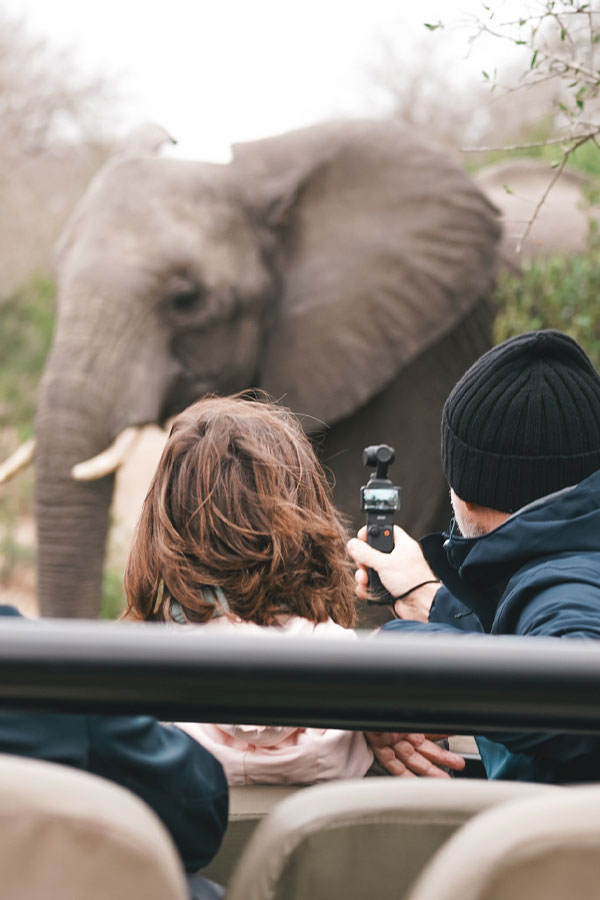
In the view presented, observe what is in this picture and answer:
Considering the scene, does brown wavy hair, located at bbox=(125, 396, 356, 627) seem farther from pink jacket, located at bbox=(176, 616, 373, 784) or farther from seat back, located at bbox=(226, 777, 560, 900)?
seat back, located at bbox=(226, 777, 560, 900)

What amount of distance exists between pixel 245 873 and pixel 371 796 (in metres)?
0.10

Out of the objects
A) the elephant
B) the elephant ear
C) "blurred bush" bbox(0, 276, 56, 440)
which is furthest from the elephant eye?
"blurred bush" bbox(0, 276, 56, 440)

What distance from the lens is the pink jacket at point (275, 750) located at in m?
1.13

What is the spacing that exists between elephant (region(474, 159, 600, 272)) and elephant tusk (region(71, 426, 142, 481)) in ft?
4.63

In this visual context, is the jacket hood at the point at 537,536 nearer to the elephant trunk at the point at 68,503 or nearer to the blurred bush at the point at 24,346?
the elephant trunk at the point at 68,503

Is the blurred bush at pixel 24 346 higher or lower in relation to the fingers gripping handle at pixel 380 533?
lower

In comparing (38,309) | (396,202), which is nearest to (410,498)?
(396,202)

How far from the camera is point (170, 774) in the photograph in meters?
0.88

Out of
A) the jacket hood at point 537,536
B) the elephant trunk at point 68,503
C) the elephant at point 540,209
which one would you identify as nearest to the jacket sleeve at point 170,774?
the jacket hood at point 537,536

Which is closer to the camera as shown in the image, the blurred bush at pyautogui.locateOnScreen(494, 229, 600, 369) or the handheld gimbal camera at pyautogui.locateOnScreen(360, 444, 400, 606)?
the handheld gimbal camera at pyautogui.locateOnScreen(360, 444, 400, 606)

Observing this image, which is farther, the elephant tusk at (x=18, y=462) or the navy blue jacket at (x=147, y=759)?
the elephant tusk at (x=18, y=462)

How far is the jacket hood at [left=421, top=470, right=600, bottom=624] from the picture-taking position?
1.12 meters

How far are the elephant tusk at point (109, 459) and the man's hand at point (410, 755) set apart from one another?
2424 millimetres

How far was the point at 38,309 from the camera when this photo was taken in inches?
341
